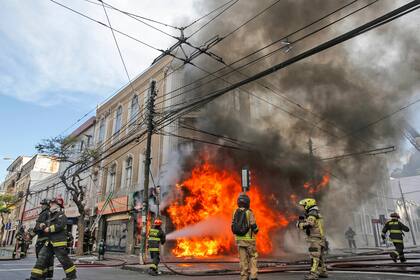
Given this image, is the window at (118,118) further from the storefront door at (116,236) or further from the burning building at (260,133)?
the storefront door at (116,236)

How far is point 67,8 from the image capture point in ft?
27.4

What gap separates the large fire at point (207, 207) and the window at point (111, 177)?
837 cm

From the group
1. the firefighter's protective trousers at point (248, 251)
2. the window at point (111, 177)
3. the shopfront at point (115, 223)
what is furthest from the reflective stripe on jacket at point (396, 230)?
the window at point (111, 177)

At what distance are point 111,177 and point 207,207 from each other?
9853 millimetres

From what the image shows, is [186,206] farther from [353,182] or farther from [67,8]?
[353,182]

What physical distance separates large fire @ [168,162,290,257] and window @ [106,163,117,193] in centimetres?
837

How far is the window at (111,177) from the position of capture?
23.1m

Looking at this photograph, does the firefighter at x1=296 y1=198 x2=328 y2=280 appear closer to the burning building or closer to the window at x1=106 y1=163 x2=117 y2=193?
the burning building

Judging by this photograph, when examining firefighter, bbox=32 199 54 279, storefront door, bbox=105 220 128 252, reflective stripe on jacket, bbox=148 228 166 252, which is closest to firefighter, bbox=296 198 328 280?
reflective stripe on jacket, bbox=148 228 166 252

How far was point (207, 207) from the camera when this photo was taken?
16641 millimetres

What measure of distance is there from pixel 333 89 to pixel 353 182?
10.7 m

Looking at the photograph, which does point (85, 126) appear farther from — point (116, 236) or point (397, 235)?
point (397, 235)

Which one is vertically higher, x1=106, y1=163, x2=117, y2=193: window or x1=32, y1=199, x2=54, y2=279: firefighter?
x1=106, y1=163, x2=117, y2=193: window

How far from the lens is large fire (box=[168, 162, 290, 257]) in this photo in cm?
1608
